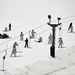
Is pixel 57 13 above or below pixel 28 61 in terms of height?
above

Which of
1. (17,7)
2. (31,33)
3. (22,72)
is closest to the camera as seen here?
(22,72)

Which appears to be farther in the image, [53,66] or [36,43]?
[36,43]

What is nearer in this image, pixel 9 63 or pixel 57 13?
pixel 9 63

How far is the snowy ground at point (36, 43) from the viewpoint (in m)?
12.0

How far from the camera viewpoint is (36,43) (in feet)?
50.8

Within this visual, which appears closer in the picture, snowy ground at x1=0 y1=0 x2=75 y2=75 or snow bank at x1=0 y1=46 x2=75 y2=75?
snow bank at x1=0 y1=46 x2=75 y2=75

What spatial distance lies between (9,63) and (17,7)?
10.8 metres

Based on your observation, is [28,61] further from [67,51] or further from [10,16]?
[10,16]

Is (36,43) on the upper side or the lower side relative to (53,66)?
upper

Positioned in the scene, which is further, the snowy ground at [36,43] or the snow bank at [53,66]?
the snowy ground at [36,43]

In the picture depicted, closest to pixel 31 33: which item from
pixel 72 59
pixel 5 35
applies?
pixel 5 35

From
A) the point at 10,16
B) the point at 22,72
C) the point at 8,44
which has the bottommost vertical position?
the point at 22,72

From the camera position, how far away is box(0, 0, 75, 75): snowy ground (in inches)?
471

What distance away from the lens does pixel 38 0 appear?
2352 cm
